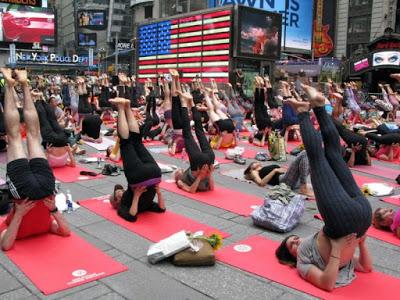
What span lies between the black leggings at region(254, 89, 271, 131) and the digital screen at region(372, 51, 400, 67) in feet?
51.5

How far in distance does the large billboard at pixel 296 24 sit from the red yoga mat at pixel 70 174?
99.8ft

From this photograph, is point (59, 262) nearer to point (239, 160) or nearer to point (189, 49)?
point (239, 160)

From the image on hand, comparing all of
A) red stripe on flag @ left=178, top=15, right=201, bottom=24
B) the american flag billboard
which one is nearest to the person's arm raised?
the american flag billboard

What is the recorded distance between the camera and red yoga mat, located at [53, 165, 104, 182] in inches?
309

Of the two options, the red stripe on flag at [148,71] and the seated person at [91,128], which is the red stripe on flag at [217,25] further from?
the seated person at [91,128]

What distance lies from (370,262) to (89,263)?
2688mm

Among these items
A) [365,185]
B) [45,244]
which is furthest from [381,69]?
[45,244]

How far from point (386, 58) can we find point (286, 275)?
2371cm

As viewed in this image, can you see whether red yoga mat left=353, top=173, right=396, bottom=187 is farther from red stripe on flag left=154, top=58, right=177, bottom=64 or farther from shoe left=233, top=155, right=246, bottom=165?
red stripe on flag left=154, top=58, right=177, bottom=64

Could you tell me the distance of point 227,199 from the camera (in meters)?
6.86

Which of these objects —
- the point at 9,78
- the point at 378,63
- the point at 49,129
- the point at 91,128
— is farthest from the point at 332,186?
the point at 378,63

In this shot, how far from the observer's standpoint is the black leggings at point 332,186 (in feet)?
12.2

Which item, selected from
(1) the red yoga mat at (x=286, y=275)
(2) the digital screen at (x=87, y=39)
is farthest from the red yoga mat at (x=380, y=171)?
(2) the digital screen at (x=87, y=39)

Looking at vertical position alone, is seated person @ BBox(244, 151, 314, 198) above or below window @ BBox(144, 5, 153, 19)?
below
